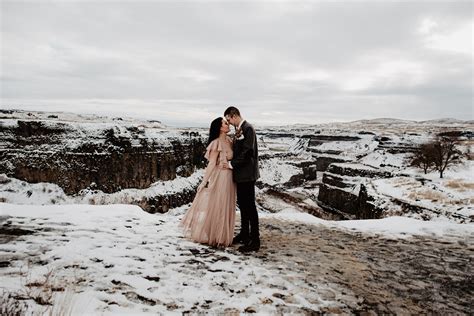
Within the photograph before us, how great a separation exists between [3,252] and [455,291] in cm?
671

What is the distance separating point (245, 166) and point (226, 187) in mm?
584

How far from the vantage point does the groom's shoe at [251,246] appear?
5758mm

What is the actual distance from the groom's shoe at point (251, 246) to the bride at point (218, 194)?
338mm

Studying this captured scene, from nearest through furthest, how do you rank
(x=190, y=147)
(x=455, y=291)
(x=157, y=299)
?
(x=157, y=299) < (x=455, y=291) < (x=190, y=147)

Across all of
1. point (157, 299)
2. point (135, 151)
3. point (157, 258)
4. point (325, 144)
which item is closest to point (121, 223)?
point (157, 258)

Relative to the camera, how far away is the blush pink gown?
5922 millimetres

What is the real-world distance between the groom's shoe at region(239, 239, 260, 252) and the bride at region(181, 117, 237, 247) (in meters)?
0.34

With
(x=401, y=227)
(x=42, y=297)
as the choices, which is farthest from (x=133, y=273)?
(x=401, y=227)

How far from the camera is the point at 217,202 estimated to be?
5.95m

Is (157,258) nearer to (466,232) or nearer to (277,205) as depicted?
(466,232)

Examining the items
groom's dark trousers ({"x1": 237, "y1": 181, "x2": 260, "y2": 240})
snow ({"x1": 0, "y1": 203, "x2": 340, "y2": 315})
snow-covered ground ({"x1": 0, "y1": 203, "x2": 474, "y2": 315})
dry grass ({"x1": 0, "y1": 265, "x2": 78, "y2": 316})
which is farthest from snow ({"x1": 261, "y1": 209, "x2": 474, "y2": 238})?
dry grass ({"x1": 0, "y1": 265, "x2": 78, "y2": 316})

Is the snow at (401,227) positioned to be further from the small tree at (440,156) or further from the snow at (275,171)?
the snow at (275,171)

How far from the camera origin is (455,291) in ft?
15.0

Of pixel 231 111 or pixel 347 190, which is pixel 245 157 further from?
pixel 347 190
